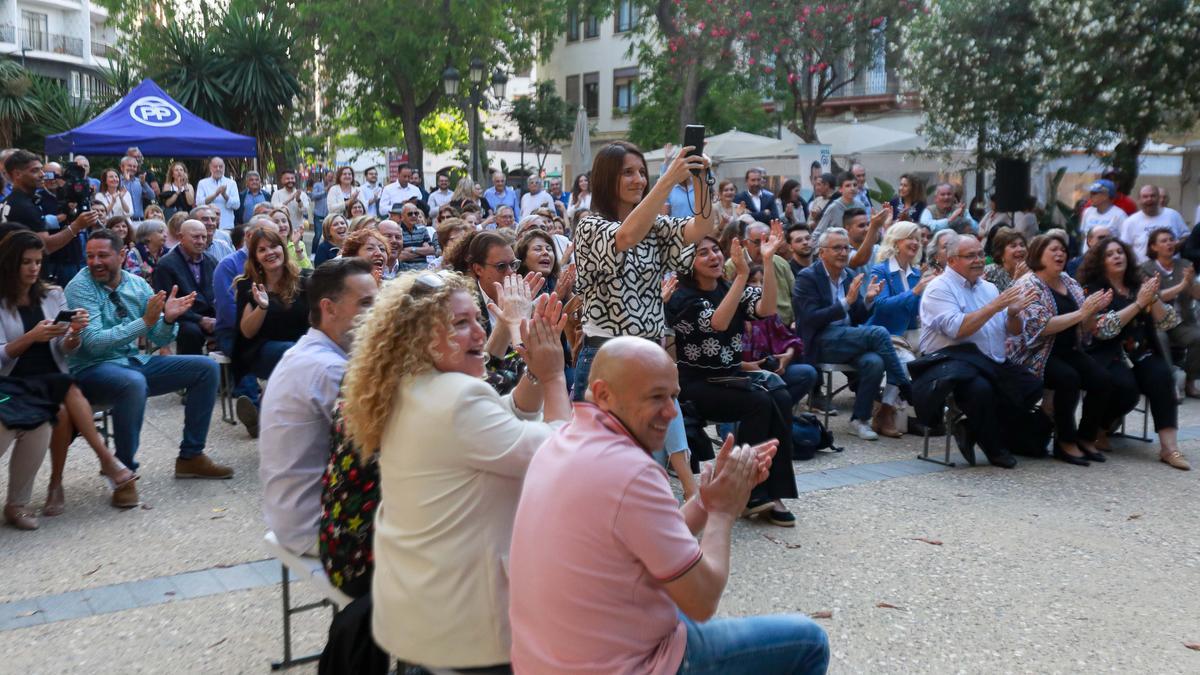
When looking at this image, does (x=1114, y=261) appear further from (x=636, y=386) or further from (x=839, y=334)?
(x=636, y=386)

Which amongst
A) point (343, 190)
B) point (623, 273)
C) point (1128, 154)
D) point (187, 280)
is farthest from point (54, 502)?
point (1128, 154)

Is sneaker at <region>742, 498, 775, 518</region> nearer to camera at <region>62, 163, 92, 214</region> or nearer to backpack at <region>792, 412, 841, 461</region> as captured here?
backpack at <region>792, 412, 841, 461</region>

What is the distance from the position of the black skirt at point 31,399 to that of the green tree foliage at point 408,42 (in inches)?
952

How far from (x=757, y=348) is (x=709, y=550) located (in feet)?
17.3

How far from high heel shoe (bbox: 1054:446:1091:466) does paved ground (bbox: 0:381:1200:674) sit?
0.84ft

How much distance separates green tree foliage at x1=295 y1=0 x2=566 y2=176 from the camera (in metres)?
30.4

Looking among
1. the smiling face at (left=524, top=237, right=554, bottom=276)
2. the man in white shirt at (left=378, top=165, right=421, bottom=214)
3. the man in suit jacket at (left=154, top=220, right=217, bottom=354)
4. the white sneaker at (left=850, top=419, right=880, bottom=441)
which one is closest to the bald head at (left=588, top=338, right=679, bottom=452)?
the smiling face at (left=524, top=237, right=554, bottom=276)

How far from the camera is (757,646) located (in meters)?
2.94

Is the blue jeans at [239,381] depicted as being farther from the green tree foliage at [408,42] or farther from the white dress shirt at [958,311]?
the green tree foliage at [408,42]

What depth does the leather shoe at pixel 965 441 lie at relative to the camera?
7.59m

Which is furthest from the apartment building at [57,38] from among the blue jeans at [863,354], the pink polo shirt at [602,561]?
the pink polo shirt at [602,561]

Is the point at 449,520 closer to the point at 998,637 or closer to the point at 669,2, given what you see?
the point at 998,637

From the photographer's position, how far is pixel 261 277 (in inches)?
296

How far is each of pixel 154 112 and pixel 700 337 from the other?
12.5 m
